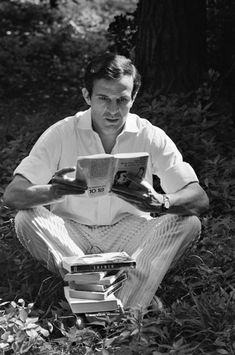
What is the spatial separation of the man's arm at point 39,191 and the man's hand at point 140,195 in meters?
0.20

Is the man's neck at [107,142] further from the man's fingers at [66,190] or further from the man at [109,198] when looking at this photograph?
the man's fingers at [66,190]

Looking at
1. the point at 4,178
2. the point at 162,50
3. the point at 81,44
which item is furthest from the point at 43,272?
the point at 81,44

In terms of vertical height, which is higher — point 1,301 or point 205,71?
point 205,71

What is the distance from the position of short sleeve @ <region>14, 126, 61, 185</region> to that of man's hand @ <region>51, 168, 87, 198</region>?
0.94ft

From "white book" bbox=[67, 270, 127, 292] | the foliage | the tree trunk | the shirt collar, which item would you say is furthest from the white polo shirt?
the tree trunk

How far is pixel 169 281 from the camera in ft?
15.9

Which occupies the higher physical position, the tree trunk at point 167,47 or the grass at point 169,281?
the tree trunk at point 167,47

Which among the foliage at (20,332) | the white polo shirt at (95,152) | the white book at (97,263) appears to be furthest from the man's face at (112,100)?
the foliage at (20,332)

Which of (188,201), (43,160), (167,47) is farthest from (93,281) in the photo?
(167,47)

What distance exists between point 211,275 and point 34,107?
4660 millimetres

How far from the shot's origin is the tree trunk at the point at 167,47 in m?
7.07

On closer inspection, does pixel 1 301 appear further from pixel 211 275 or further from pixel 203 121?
pixel 203 121

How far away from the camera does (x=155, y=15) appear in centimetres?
708

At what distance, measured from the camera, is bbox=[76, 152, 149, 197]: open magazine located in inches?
163
